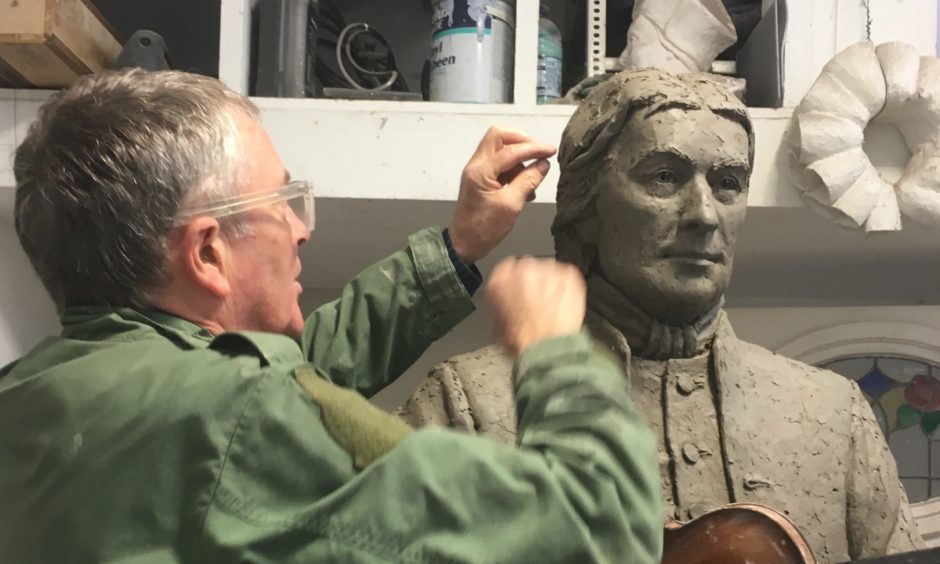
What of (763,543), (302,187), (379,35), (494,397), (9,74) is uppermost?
(379,35)

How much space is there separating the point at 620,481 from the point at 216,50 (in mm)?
1762

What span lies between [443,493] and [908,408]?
1701 millimetres

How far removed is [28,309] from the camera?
1.90 meters

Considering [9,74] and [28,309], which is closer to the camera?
[9,74]

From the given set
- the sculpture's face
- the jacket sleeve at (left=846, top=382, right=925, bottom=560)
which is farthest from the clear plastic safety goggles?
the jacket sleeve at (left=846, top=382, right=925, bottom=560)

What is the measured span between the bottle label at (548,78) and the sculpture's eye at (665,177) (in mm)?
577

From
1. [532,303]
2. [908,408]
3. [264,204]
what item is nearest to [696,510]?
[532,303]

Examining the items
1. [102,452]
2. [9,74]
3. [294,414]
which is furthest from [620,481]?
[9,74]

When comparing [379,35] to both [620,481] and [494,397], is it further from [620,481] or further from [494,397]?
[620,481]

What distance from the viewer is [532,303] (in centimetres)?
75

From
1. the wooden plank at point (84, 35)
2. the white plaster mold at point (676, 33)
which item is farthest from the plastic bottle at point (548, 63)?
the wooden plank at point (84, 35)

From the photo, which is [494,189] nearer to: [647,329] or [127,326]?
[647,329]

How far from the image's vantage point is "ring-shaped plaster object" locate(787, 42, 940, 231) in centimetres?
158

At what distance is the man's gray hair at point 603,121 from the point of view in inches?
49.8
